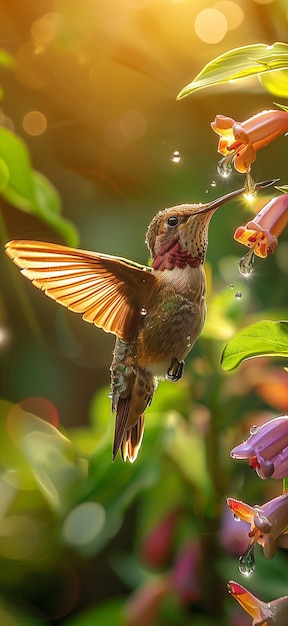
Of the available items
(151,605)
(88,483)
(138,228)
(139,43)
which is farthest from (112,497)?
(139,43)

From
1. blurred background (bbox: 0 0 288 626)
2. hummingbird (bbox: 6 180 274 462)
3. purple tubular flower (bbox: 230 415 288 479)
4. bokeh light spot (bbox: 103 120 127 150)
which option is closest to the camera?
purple tubular flower (bbox: 230 415 288 479)

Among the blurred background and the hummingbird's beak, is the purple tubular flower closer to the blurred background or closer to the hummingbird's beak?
the hummingbird's beak

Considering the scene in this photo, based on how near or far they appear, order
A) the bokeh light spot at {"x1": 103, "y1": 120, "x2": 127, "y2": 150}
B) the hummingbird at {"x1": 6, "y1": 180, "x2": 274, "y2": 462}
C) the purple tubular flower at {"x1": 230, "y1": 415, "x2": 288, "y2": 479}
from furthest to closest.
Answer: the bokeh light spot at {"x1": 103, "y1": 120, "x2": 127, "y2": 150}, the hummingbird at {"x1": 6, "y1": 180, "x2": 274, "y2": 462}, the purple tubular flower at {"x1": 230, "y1": 415, "x2": 288, "y2": 479}

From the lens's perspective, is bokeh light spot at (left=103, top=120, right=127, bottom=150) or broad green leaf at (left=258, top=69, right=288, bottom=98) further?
bokeh light spot at (left=103, top=120, right=127, bottom=150)

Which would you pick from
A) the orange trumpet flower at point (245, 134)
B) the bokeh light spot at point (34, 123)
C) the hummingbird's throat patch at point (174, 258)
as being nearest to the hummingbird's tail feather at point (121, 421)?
the hummingbird's throat patch at point (174, 258)

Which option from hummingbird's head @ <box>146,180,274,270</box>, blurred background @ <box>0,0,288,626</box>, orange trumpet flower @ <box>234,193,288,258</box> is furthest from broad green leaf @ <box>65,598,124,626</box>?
orange trumpet flower @ <box>234,193,288,258</box>

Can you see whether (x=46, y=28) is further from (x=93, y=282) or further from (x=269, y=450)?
(x=269, y=450)

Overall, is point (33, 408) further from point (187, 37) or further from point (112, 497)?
point (187, 37)

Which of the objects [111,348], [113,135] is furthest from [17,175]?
[111,348]
